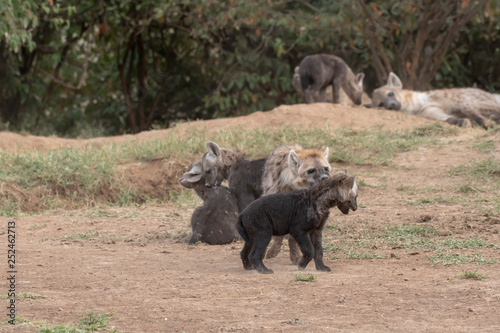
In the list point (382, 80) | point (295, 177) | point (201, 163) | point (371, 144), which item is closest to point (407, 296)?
point (295, 177)

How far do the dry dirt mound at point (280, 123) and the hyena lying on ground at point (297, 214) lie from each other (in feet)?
16.5

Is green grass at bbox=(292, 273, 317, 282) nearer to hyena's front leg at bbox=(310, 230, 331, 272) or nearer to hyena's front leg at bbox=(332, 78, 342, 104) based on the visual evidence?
hyena's front leg at bbox=(310, 230, 331, 272)

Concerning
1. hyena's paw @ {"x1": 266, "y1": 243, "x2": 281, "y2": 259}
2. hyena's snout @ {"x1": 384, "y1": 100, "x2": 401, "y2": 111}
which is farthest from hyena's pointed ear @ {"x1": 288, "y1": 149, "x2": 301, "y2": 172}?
hyena's snout @ {"x1": 384, "y1": 100, "x2": 401, "y2": 111}

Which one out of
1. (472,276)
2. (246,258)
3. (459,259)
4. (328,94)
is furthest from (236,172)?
(328,94)

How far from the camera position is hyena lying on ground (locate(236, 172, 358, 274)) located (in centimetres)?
514

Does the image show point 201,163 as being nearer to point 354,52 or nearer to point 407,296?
point 407,296

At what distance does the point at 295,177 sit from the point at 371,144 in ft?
12.4

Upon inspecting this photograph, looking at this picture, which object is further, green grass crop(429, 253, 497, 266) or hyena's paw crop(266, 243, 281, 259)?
hyena's paw crop(266, 243, 281, 259)

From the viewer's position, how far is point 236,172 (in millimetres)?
6852

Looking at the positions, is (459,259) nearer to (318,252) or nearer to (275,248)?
(318,252)

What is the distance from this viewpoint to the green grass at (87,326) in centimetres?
363

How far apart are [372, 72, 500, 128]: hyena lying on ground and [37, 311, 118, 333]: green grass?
8860mm

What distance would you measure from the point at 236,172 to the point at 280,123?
371cm

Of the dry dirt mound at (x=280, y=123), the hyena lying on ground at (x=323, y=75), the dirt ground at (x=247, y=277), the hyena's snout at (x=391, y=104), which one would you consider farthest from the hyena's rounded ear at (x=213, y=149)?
the hyena's snout at (x=391, y=104)
